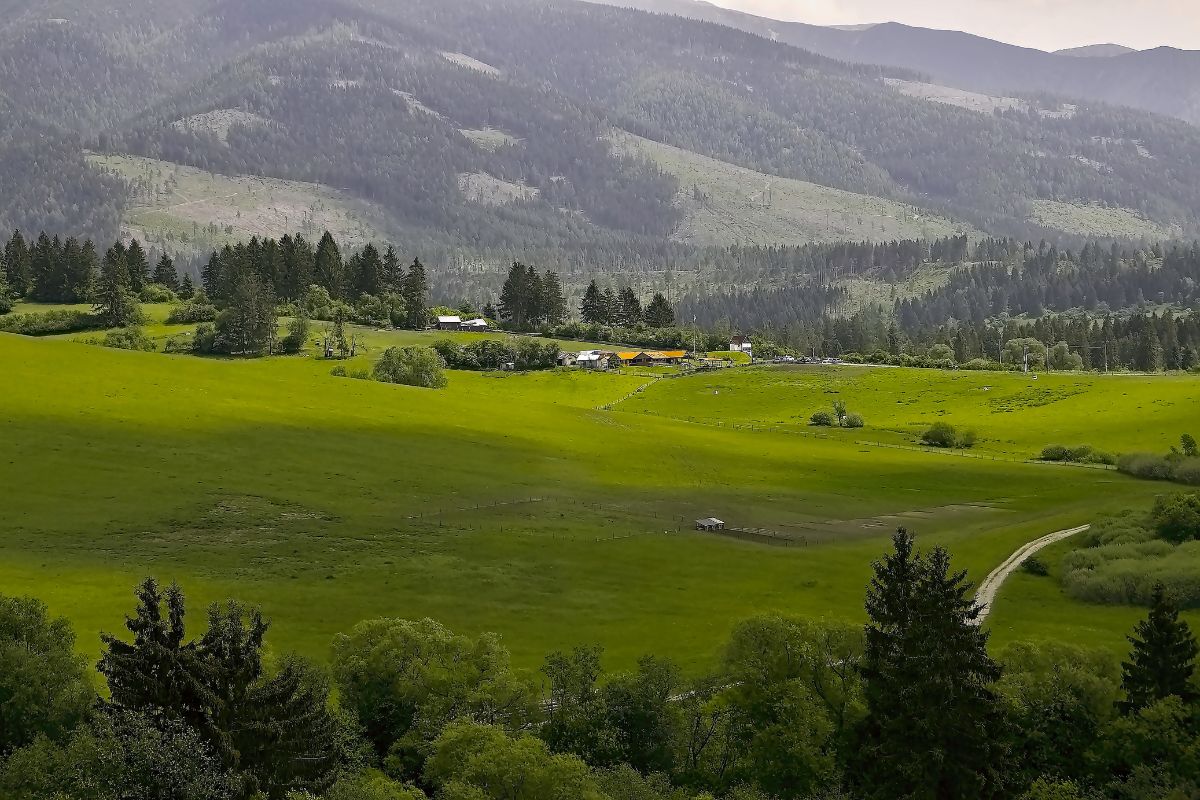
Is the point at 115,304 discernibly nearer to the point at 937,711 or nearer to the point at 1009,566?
the point at 1009,566

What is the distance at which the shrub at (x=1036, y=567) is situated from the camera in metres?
87.4

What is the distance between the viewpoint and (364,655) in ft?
193

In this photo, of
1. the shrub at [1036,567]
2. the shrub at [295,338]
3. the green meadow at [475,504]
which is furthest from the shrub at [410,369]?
the shrub at [1036,567]

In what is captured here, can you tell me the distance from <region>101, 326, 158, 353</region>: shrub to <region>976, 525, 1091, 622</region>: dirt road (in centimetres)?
13096

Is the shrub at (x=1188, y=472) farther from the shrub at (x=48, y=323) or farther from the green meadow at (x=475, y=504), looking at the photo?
the shrub at (x=48, y=323)

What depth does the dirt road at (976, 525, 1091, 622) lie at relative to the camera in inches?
3177

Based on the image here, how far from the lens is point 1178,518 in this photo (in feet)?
303

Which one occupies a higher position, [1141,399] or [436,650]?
[1141,399]

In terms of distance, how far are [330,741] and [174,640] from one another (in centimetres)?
794

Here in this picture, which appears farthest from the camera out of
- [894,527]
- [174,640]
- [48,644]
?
[894,527]

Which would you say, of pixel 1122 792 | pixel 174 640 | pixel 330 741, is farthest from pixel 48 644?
pixel 1122 792

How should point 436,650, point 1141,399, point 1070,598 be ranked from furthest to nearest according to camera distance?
1. point 1141,399
2. point 1070,598
3. point 436,650

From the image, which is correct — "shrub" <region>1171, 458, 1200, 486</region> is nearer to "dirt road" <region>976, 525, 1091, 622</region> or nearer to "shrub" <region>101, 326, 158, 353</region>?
"dirt road" <region>976, 525, 1091, 622</region>

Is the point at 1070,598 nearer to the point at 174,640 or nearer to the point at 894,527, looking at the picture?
the point at 894,527
